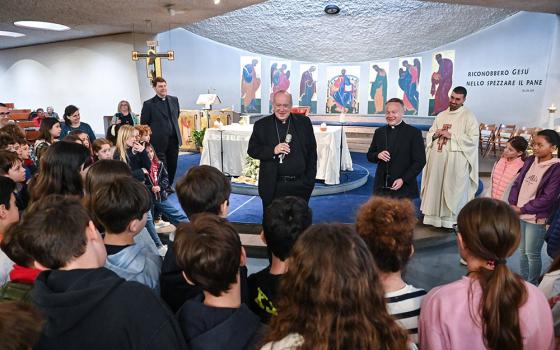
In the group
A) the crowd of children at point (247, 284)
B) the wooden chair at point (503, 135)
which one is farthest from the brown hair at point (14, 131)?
the wooden chair at point (503, 135)

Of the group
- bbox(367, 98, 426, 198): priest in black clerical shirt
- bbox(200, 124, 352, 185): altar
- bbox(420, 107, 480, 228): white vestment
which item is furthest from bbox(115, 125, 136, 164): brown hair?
bbox(420, 107, 480, 228): white vestment

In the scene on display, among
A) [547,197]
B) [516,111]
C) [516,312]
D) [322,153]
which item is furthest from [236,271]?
[516,111]

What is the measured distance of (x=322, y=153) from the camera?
659cm

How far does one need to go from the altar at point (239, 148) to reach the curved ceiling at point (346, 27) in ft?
15.8

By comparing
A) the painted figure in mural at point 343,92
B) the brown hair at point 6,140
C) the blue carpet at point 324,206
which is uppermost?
the painted figure in mural at point 343,92

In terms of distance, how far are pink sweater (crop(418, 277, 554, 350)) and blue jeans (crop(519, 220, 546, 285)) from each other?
2.09 meters

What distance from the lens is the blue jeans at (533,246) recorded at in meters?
3.14

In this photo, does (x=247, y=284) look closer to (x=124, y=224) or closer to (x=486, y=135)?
(x=124, y=224)

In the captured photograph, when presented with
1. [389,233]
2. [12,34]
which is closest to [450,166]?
[389,233]

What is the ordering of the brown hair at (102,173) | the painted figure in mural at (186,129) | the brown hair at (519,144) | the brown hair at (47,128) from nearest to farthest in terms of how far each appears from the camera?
the brown hair at (102,173), the brown hair at (519,144), the brown hair at (47,128), the painted figure in mural at (186,129)

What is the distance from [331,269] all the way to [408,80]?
37.6 feet

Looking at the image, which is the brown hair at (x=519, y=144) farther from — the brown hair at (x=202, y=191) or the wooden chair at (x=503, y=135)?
the wooden chair at (x=503, y=135)

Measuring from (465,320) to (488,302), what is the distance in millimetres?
117

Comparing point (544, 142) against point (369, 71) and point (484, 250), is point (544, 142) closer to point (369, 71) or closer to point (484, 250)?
point (484, 250)
